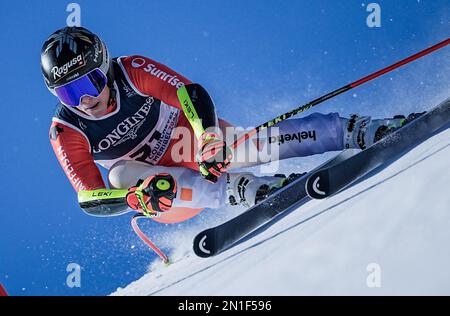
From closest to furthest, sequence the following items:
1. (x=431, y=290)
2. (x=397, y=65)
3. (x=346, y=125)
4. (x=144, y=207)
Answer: (x=431, y=290) → (x=144, y=207) → (x=346, y=125) → (x=397, y=65)

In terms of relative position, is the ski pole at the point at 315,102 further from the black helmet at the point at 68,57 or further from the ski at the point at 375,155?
the black helmet at the point at 68,57

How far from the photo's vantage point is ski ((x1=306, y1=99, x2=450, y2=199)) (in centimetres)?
350

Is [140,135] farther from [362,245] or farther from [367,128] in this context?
[362,245]

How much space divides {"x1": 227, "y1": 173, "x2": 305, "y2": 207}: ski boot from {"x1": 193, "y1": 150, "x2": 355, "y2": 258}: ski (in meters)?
0.05

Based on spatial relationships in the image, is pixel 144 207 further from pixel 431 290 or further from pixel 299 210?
pixel 431 290

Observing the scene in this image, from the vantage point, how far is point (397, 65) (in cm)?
407

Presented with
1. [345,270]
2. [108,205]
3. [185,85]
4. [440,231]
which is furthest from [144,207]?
[440,231]

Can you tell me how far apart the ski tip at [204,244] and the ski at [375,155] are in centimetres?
63

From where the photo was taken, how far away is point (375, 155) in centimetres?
358

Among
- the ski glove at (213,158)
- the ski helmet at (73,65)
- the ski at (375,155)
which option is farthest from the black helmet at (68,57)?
the ski at (375,155)

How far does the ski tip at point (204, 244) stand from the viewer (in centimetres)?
380

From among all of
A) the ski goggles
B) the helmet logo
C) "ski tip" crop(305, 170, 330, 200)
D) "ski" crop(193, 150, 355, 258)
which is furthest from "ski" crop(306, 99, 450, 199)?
the helmet logo

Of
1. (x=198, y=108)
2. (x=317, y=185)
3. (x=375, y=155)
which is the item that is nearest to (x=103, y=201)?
(x=198, y=108)

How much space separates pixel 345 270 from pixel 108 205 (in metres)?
1.60
